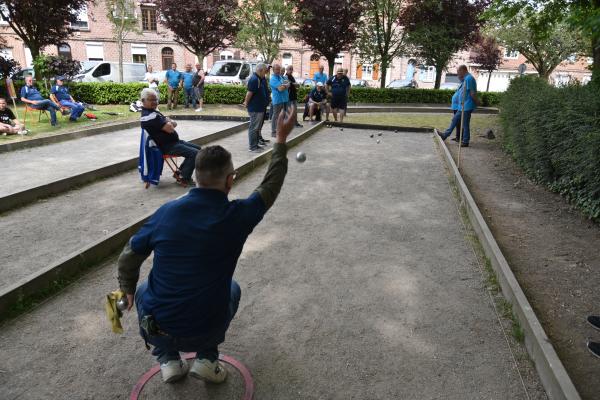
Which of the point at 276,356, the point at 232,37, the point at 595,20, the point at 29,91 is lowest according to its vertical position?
the point at 276,356

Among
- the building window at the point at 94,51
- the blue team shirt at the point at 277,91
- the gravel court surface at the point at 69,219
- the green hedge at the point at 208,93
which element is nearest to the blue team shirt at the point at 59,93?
the green hedge at the point at 208,93

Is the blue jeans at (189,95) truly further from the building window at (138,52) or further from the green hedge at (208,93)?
the building window at (138,52)

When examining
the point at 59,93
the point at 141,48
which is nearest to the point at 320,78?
the point at 59,93

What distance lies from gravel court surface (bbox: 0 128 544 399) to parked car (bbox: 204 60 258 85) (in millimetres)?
18225

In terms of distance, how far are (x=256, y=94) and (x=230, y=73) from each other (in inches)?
566

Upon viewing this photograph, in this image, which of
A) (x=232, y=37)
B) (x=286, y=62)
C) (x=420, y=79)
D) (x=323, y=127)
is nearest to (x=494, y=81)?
(x=420, y=79)

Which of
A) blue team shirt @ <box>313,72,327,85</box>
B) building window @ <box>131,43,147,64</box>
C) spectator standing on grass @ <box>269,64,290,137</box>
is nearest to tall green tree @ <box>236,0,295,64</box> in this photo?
blue team shirt @ <box>313,72,327,85</box>

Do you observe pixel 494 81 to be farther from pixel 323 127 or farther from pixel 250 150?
pixel 250 150

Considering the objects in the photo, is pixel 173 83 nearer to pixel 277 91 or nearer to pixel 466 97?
pixel 277 91

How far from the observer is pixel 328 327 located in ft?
12.4

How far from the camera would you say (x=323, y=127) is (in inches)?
621

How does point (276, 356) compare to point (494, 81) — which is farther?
point (494, 81)

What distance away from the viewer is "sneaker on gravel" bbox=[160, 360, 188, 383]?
117 inches

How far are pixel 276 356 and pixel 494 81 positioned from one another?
55.9m
